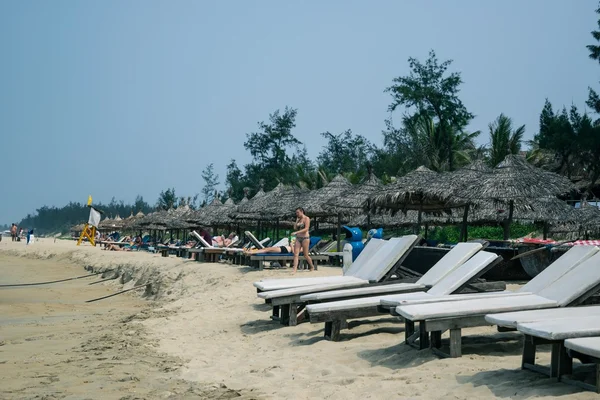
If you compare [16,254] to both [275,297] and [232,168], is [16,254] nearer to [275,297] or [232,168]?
[232,168]

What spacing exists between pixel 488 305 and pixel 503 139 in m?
29.0

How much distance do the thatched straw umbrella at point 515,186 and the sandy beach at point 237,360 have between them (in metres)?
5.69

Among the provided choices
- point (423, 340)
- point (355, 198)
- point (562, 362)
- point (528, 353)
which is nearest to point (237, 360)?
point (423, 340)

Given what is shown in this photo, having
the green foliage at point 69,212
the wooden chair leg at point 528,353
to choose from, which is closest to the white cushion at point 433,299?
the wooden chair leg at point 528,353

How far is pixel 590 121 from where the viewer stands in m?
27.0

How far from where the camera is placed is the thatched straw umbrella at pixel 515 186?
13.1 meters

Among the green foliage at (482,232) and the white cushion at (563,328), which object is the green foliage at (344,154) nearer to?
Result: the green foliage at (482,232)

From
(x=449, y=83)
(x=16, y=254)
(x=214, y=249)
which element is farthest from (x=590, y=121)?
(x=16, y=254)

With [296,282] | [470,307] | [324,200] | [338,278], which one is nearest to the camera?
[470,307]

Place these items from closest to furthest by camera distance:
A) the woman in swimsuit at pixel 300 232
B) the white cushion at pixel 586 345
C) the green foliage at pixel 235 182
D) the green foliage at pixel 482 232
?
the white cushion at pixel 586 345 < the woman in swimsuit at pixel 300 232 < the green foliage at pixel 482 232 < the green foliage at pixel 235 182

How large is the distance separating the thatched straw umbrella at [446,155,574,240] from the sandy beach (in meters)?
5.69

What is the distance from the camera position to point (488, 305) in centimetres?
470

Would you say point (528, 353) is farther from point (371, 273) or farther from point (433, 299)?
point (371, 273)

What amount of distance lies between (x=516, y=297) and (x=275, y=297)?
2.64m
